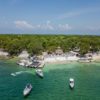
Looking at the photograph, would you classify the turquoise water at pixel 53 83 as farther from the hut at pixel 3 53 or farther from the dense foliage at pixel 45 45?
the hut at pixel 3 53

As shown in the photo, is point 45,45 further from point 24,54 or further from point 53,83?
point 53,83

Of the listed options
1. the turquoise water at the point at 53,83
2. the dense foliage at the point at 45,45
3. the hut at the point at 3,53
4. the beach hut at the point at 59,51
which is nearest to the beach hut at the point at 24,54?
the dense foliage at the point at 45,45

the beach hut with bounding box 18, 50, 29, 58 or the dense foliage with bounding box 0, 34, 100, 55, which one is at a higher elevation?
the dense foliage with bounding box 0, 34, 100, 55

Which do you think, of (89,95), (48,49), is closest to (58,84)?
(89,95)

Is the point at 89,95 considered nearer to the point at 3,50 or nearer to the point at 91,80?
the point at 91,80

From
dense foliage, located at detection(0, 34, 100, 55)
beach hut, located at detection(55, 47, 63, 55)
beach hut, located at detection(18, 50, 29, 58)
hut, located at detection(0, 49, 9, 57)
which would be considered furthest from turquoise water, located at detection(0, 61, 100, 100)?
hut, located at detection(0, 49, 9, 57)

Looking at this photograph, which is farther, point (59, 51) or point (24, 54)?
point (59, 51)

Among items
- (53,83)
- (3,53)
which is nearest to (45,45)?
(3,53)

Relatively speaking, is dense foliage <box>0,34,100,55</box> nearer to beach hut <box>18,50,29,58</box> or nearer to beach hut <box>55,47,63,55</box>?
beach hut <box>18,50,29,58</box>

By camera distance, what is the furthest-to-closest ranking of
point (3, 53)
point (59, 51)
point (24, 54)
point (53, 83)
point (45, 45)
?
1. point (45, 45)
2. point (59, 51)
3. point (3, 53)
4. point (24, 54)
5. point (53, 83)
